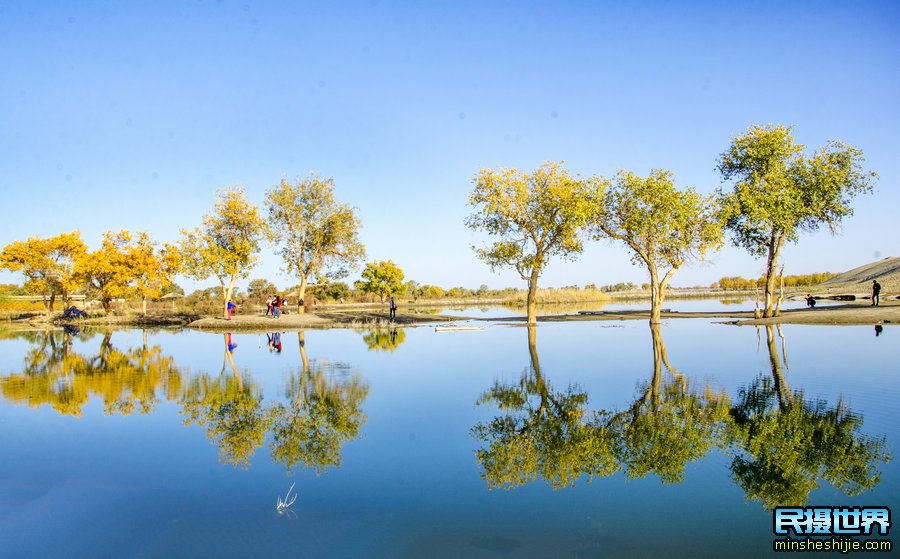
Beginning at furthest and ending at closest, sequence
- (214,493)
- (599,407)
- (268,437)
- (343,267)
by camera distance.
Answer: (343,267), (599,407), (268,437), (214,493)

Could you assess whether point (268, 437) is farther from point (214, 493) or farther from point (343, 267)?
point (343, 267)

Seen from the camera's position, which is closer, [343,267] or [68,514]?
[68,514]

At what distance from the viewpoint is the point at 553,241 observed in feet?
158

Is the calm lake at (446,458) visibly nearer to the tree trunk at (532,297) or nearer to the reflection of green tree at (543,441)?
the reflection of green tree at (543,441)

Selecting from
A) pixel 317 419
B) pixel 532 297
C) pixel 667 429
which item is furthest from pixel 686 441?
pixel 532 297

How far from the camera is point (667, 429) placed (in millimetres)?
11391

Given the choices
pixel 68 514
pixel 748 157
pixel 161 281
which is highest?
pixel 748 157

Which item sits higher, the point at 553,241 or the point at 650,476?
the point at 553,241

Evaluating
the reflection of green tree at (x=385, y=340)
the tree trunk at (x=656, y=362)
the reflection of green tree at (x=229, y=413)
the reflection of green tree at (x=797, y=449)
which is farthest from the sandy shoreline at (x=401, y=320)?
the reflection of green tree at (x=229, y=413)

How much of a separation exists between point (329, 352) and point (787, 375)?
1958 cm

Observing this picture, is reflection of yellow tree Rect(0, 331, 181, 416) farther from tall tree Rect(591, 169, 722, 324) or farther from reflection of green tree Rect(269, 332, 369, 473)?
tall tree Rect(591, 169, 722, 324)

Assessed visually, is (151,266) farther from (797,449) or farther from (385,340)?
(797,449)

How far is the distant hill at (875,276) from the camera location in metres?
64.1

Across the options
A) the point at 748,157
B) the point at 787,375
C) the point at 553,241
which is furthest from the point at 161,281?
the point at 787,375
